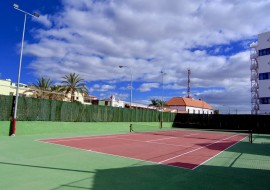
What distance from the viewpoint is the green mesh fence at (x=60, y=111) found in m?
21.1

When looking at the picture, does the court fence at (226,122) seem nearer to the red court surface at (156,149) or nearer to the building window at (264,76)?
the building window at (264,76)

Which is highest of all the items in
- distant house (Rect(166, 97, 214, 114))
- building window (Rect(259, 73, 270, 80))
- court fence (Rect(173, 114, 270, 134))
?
building window (Rect(259, 73, 270, 80))

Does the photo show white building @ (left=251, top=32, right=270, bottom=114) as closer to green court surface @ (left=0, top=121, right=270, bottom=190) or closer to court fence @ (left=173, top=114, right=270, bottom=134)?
court fence @ (left=173, top=114, right=270, bottom=134)

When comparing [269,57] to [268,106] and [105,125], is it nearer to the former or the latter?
[268,106]

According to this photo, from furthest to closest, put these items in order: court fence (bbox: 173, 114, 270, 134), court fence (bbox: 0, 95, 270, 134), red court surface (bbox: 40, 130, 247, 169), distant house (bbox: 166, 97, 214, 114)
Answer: distant house (bbox: 166, 97, 214, 114) → court fence (bbox: 173, 114, 270, 134) → court fence (bbox: 0, 95, 270, 134) → red court surface (bbox: 40, 130, 247, 169)

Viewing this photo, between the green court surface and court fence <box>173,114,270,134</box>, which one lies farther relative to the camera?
court fence <box>173,114,270,134</box>

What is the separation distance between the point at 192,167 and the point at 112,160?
3.34m

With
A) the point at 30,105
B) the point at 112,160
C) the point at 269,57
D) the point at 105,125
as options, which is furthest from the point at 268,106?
the point at 112,160

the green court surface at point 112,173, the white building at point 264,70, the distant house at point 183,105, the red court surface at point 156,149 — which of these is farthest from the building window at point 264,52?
the distant house at point 183,105

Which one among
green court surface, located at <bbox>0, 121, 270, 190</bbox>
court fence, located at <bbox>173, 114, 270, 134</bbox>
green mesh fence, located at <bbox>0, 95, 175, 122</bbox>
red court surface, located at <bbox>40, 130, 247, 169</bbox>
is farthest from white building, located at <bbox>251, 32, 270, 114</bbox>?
green court surface, located at <bbox>0, 121, 270, 190</bbox>

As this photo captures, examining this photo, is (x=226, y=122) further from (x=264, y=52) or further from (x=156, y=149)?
(x=156, y=149)

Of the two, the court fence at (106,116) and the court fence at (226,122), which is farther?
the court fence at (226,122)

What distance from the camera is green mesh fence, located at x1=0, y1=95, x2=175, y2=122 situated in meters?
21.1

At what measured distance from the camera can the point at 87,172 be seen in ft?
29.1
